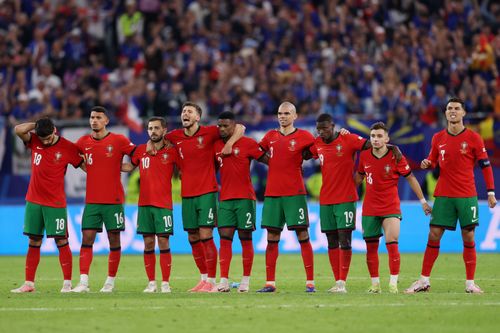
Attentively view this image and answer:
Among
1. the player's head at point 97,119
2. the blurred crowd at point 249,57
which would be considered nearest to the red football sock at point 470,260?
the player's head at point 97,119

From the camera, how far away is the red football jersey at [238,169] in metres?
15.4

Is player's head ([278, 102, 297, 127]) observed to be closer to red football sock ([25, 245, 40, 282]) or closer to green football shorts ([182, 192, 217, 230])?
green football shorts ([182, 192, 217, 230])

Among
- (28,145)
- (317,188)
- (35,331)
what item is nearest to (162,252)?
(28,145)

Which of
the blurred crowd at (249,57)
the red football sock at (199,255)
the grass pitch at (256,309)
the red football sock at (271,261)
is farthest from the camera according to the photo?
the blurred crowd at (249,57)

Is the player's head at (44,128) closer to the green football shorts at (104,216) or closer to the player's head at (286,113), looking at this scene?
the green football shorts at (104,216)

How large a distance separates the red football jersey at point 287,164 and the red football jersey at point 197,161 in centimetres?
84

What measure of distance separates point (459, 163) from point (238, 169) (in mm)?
3040

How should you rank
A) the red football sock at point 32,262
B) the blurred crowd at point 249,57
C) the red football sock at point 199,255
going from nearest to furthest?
1. the red football sock at point 32,262
2. the red football sock at point 199,255
3. the blurred crowd at point 249,57

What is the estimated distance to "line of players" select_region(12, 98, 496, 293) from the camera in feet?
49.3

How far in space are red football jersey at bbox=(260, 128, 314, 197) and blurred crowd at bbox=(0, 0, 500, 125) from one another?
8.47m

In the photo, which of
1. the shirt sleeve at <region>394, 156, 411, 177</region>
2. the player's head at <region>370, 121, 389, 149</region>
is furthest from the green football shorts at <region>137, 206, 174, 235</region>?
the shirt sleeve at <region>394, 156, 411, 177</region>

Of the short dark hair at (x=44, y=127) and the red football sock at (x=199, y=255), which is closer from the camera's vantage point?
the short dark hair at (x=44, y=127)

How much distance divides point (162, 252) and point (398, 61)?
43.5 ft

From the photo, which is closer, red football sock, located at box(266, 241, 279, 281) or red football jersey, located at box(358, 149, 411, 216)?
red football jersey, located at box(358, 149, 411, 216)
